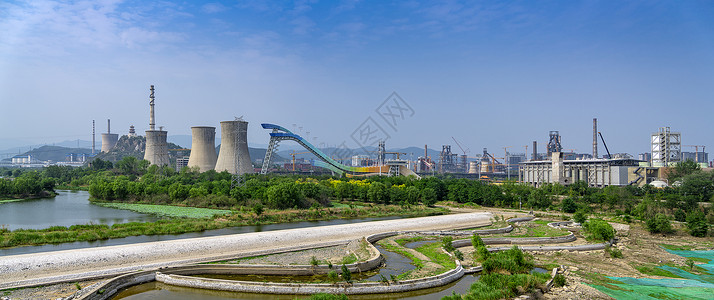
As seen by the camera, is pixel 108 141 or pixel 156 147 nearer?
pixel 156 147

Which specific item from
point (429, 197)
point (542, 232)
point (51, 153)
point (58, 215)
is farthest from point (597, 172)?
point (51, 153)

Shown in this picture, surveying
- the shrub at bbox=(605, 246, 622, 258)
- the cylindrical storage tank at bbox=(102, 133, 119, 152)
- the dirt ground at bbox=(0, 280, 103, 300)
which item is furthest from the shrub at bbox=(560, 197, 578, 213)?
the cylindrical storage tank at bbox=(102, 133, 119, 152)

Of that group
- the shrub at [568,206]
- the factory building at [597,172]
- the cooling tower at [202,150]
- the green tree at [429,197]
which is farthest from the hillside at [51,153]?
the shrub at [568,206]

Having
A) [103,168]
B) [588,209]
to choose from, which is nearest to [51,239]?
[588,209]

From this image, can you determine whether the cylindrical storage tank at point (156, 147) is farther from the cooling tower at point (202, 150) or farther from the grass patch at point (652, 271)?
the grass patch at point (652, 271)

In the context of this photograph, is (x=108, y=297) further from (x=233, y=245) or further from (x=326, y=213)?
(x=326, y=213)

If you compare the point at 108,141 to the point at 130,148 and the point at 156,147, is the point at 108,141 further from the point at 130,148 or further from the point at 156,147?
the point at 156,147
